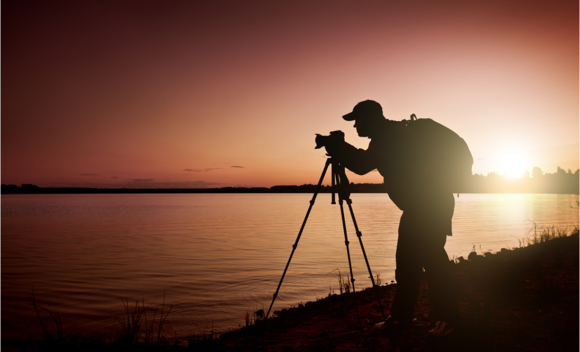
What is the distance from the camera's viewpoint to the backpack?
11.5 feet

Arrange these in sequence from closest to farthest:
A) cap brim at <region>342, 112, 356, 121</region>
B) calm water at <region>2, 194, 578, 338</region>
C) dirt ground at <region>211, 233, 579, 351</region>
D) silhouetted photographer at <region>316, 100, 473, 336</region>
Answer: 1. silhouetted photographer at <region>316, 100, 473, 336</region>
2. dirt ground at <region>211, 233, 579, 351</region>
3. cap brim at <region>342, 112, 356, 121</region>
4. calm water at <region>2, 194, 578, 338</region>

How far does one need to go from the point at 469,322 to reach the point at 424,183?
1881 millimetres

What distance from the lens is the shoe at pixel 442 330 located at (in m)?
3.57

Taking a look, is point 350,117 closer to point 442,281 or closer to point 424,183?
point 424,183

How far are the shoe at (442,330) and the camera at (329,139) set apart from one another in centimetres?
248

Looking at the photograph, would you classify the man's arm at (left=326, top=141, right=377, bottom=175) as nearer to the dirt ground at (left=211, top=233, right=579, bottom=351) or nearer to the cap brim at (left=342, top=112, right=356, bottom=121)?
the cap brim at (left=342, top=112, right=356, bottom=121)

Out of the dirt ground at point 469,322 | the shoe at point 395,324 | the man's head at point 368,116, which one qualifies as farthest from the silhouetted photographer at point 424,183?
the dirt ground at point 469,322

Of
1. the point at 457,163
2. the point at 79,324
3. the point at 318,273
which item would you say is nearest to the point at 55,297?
the point at 79,324

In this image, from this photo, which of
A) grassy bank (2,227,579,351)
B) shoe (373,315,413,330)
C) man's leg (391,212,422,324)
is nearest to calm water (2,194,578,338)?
grassy bank (2,227,579,351)

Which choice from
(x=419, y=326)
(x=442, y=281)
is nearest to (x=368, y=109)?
(x=442, y=281)

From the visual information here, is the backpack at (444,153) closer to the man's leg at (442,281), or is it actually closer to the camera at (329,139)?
the man's leg at (442,281)

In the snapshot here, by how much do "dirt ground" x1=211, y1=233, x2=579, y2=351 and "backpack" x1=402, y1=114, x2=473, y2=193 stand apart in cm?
176

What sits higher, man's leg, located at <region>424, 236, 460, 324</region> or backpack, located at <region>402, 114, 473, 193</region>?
backpack, located at <region>402, 114, 473, 193</region>

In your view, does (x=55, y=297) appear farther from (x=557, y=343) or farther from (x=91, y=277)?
(x=557, y=343)
